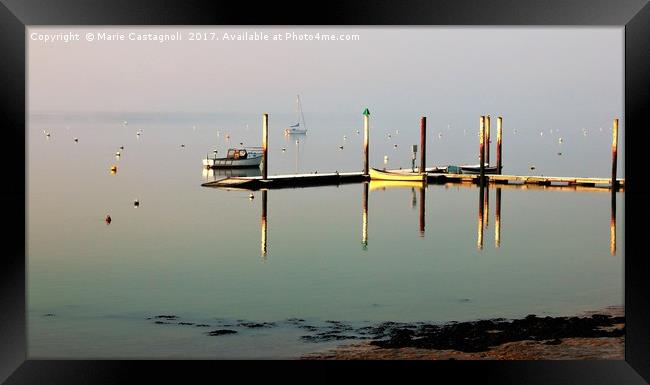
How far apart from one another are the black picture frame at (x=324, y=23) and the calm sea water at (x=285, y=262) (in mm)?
4339

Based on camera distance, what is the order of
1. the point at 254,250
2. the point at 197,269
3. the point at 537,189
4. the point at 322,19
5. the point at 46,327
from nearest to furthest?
the point at 322,19
the point at 46,327
the point at 197,269
the point at 254,250
the point at 537,189

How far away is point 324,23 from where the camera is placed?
6660mm

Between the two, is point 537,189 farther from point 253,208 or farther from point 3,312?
point 3,312

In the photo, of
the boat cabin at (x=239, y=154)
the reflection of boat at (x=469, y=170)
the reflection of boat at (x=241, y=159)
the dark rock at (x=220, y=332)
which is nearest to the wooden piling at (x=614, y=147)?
the reflection of boat at (x=469, y=170)

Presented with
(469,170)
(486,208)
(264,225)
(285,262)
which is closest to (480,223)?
(486,208)

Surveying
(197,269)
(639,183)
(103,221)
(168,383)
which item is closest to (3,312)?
(168,383)

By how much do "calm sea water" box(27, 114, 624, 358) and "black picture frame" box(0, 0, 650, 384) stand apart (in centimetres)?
434

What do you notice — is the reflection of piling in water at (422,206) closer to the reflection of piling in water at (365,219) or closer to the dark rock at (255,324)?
the reflection of piling in water at (365,219)

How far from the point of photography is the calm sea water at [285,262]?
43.7ft

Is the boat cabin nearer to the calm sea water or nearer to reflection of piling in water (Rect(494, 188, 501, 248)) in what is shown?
the calm sea water

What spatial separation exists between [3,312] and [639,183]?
4.57m

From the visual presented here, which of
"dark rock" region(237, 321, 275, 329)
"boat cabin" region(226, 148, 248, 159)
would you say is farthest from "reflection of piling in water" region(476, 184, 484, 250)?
"boat cabin" region(226, 148, 248, 159)

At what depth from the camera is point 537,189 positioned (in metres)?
31.3

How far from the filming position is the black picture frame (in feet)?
21.4
